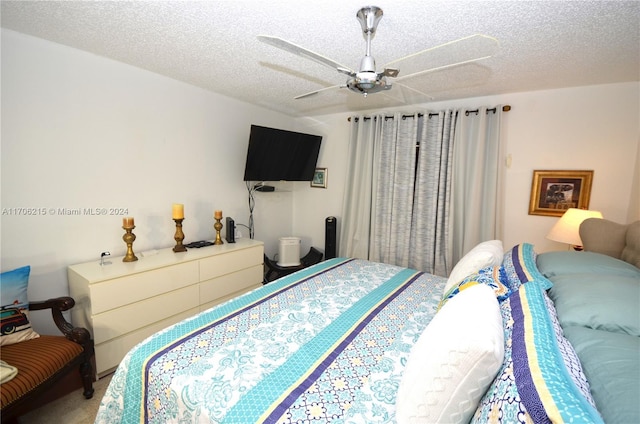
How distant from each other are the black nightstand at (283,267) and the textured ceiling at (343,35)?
7.12 ft

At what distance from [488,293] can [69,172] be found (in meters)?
2.85

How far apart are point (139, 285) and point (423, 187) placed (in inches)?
115

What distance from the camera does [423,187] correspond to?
3191 millimetres

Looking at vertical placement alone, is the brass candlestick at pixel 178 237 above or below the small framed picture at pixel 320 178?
below

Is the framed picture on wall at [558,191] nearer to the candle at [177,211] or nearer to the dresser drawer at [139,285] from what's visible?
the dresser drawer at [139,285]

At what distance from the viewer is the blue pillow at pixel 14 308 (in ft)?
5.32

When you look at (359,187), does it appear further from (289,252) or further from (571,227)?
(571,227)

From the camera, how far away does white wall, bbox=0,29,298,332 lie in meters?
1.89

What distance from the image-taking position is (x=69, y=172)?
212 cm

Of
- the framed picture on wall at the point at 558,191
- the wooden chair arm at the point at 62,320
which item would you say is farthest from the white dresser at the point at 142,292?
the framed picture on wall at the point at 558,191

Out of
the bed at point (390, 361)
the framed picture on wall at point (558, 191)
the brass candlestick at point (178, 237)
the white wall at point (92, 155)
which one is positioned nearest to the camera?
the bed at point (390, 361)

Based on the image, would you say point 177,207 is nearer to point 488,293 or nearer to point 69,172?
point 69,172

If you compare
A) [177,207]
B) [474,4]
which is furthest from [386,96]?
[177,207]

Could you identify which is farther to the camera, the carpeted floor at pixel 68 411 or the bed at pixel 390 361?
the carpeted floor at pixel 68 411
